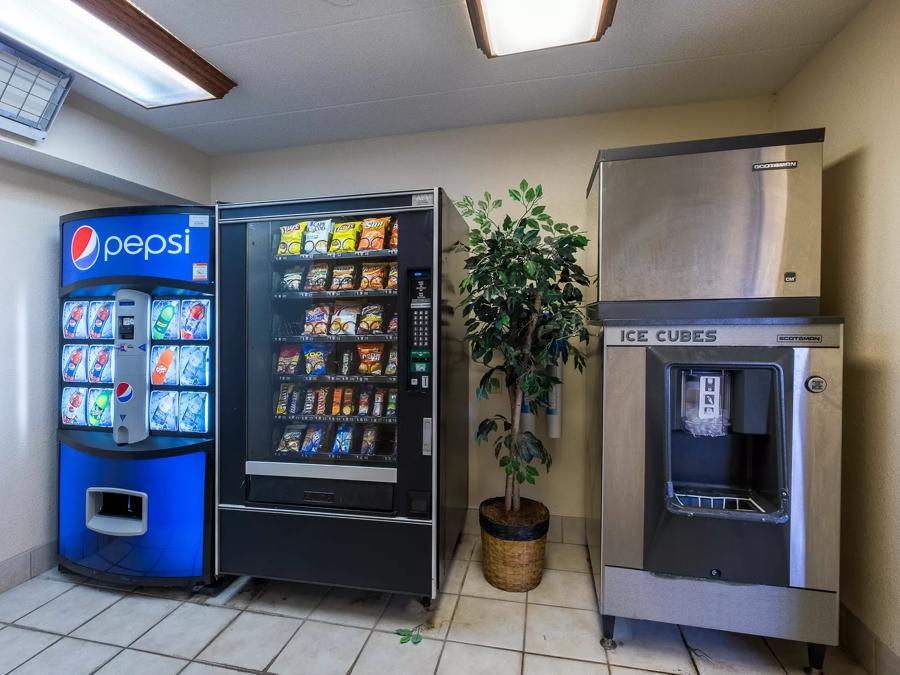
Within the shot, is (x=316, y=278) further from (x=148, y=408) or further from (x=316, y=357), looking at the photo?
(x=148, y=408)

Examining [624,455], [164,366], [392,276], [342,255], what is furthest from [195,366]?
[624,455]

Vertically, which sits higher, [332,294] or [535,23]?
[535,23]

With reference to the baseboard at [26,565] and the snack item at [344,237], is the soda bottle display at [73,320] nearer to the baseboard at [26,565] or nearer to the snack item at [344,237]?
the baseboard at [26,565]

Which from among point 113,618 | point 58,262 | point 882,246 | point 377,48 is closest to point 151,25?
point 377,48

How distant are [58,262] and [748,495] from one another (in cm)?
355

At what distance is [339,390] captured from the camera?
200cm

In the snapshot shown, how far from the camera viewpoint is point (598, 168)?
69.1 inches

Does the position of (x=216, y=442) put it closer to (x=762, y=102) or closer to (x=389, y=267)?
(x=389, y=267)

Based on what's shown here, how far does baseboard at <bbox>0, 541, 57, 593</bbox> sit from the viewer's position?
196cm

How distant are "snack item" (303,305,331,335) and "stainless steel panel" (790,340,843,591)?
1931 mm

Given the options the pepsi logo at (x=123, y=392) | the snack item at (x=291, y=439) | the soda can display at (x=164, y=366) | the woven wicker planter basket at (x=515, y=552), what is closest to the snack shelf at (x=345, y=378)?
the snack item at (x=291, y=439)

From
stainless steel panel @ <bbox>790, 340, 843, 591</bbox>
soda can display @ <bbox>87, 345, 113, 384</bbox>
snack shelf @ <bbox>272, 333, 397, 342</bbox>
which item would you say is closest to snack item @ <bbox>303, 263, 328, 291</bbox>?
snack shelf @ <bbox>272, 333, 397, 342</bbox>

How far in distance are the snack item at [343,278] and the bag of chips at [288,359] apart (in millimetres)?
387

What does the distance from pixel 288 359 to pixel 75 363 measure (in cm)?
117
